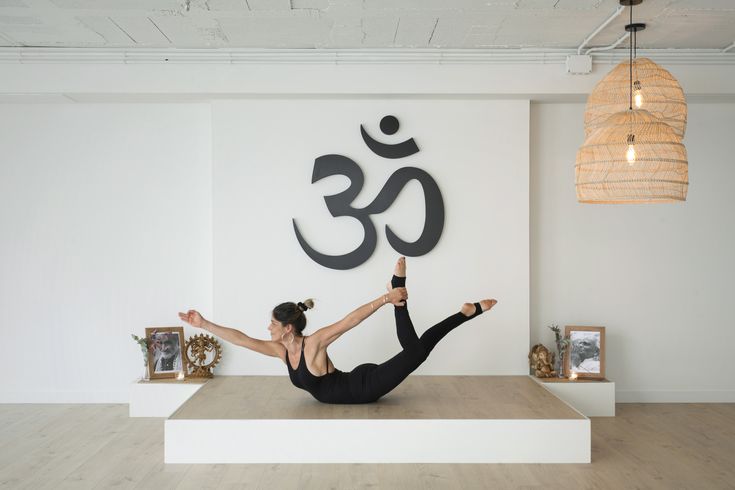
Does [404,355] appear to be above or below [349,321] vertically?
below

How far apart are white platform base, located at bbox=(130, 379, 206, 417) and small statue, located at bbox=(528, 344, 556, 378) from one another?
269 cm

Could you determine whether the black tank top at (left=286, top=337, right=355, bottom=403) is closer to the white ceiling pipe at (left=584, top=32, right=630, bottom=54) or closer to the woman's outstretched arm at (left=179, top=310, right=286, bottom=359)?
the woman's outstretched arm at (left=179, top=310, right=286, bottom=359)

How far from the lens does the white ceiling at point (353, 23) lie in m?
4.79

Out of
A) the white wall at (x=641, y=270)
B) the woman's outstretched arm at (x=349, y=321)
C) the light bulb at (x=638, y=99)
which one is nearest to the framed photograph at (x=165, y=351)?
the woman's outstretched arm at (x=349, y=321)

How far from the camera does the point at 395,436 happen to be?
15.0 ft

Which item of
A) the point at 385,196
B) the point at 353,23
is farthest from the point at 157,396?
the point at 353,23

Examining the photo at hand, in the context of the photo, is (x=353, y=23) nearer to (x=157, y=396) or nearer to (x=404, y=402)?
(x=404, y=402)

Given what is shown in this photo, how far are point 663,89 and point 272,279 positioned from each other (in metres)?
3.34

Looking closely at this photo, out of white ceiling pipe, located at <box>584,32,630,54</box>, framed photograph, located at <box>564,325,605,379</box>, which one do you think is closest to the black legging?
framed photograph, located at <box>564,325,605,379</box>

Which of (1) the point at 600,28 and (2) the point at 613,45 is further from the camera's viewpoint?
(2) the point at 613,45

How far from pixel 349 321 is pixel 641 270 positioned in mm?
2961

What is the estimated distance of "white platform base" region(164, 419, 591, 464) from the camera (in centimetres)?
456

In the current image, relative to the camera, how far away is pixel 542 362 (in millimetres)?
5902

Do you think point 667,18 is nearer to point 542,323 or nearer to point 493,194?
point 493,194
